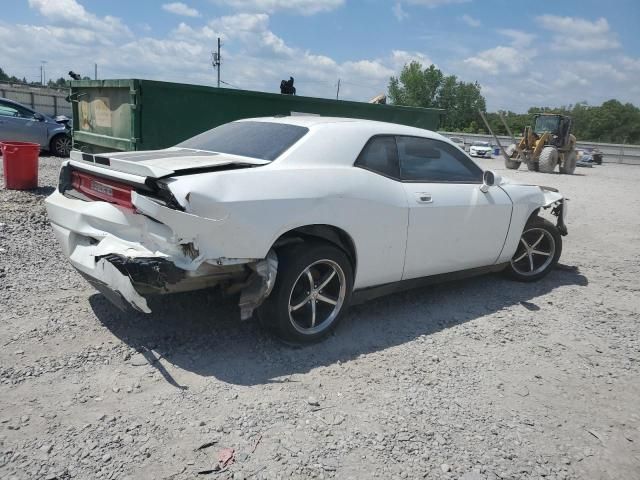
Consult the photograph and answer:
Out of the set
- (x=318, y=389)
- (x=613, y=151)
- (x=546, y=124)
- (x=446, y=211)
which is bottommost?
(x=318, y=389)

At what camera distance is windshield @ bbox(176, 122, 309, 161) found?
3.67 meters

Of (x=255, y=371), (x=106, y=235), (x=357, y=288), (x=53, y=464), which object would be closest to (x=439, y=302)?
(x=357, y=288)

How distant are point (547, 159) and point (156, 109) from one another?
1884 centimetres

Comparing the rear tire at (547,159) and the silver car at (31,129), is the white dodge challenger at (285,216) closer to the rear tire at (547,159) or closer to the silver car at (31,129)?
the silver car at (31,129)

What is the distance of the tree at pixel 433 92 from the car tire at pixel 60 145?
72528 millimetres

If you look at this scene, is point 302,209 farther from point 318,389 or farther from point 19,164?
point 19,164

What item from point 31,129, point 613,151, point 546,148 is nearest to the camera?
point 31,129

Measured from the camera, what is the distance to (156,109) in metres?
6.75

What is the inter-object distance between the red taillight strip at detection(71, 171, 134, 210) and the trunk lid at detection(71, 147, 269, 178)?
0.30 feet

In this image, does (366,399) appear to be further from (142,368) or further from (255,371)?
(142,368)

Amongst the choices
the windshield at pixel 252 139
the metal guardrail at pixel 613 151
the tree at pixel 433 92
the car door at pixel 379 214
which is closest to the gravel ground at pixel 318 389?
the car door at pixel 379 214

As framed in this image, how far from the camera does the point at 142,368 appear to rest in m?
3.25

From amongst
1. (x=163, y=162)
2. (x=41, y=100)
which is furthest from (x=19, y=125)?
(x=41, y=100)

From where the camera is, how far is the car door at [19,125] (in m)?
12.4
